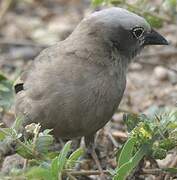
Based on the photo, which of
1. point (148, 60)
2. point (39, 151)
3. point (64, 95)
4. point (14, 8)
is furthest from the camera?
point (14, 8)

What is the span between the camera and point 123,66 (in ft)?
13.3


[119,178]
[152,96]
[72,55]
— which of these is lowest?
[152,96]

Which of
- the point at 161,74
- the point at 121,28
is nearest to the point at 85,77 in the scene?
the point at 121,28

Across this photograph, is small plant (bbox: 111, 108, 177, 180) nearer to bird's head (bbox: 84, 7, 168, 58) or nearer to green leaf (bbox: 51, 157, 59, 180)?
green leaf (bbox: 51, 157, 59, 180)

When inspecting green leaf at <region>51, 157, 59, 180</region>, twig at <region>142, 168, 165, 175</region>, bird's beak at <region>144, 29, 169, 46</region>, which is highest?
bird's beak at <region>144, 29, 169, 46</region>

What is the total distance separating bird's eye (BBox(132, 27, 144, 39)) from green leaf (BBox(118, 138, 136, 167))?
870mm

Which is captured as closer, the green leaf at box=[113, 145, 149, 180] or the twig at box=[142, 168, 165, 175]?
the green leaf at box=[113, 145, 149, 180]

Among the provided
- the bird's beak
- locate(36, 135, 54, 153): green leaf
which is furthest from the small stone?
locate(36, 135, 54, 153): green leaf

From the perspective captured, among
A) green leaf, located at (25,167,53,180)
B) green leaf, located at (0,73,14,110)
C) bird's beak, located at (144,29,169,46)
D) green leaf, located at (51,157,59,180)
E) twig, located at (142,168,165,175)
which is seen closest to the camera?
green leaf, located at (25,167,53,180)

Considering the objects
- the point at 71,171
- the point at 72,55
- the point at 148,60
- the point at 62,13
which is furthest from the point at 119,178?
the point at 62,13

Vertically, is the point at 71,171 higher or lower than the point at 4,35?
higher

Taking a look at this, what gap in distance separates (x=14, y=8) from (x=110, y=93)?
378cm

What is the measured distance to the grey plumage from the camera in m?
3.86

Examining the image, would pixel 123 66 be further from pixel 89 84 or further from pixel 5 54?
pixel 5 54
